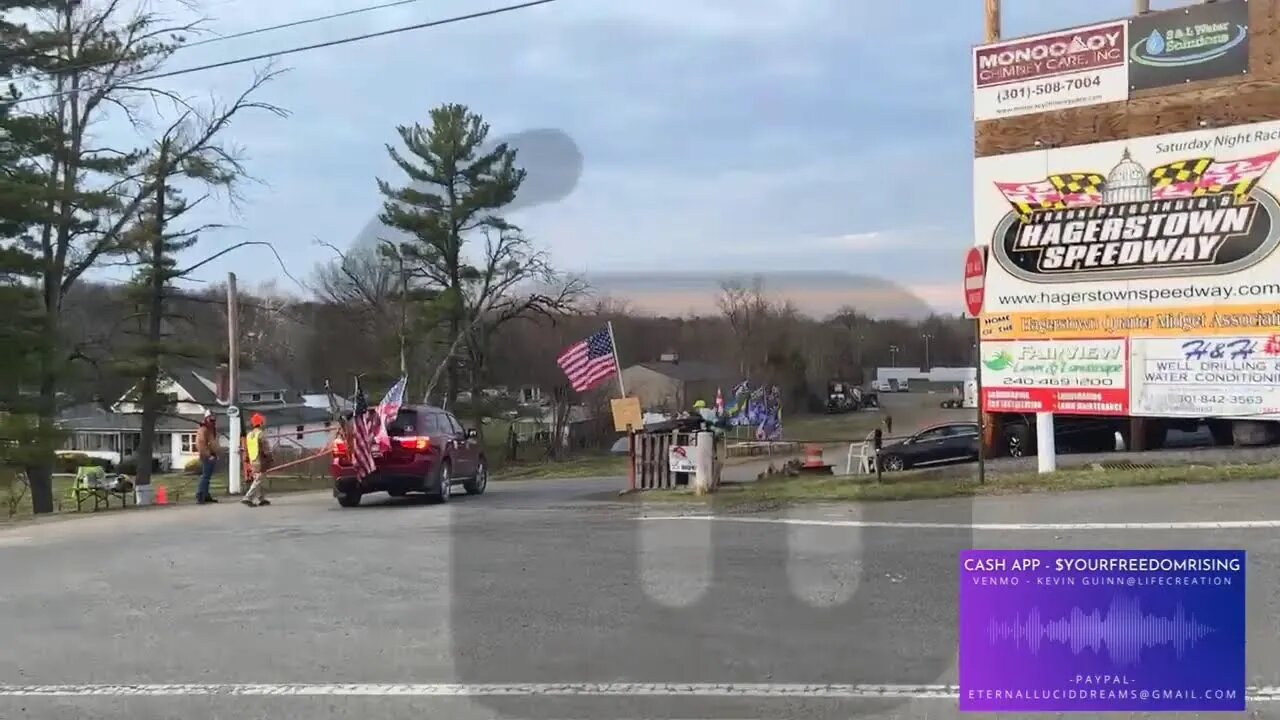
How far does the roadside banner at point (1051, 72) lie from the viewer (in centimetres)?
1683

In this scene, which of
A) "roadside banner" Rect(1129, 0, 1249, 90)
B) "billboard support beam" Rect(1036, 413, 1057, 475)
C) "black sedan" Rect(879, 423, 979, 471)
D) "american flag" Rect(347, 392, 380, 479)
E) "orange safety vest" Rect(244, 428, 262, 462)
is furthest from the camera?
"black sedan" Rect(879, 423, 979, 471)

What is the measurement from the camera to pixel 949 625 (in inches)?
298

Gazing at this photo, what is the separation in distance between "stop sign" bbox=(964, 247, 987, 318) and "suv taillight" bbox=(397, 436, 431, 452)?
8.89 meters

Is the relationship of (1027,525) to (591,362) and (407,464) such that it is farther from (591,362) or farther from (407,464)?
(591,362)

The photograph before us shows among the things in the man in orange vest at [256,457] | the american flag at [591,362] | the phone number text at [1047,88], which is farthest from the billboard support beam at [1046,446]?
the man in orange vest at [256,457]

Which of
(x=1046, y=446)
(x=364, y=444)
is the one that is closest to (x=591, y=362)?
(x=364, y=444)

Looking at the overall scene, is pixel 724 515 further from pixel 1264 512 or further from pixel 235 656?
pixel 235 656

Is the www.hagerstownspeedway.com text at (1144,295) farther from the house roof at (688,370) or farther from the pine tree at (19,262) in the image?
the pine tree at (19,262)

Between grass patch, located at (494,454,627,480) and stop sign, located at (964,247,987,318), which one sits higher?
stop sign, located at (964,247,987,318)

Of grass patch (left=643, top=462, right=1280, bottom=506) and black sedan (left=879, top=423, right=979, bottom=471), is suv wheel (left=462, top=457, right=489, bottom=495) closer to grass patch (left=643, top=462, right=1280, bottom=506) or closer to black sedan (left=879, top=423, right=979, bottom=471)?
grass patch (left=643, top=462, right=1280, bottom=506)

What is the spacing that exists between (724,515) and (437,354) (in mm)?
38144

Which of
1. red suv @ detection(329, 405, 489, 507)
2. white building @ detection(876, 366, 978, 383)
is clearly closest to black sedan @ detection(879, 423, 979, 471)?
white building @ detection(876, 366, 978, 383)

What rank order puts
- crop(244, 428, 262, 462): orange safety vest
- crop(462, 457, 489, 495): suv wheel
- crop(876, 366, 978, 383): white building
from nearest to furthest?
crop(244, 428, 262, 462): orange safety vest < crop(462, 457, 489, 495): suv wheel < crop(876, 366, 978, 383): white building

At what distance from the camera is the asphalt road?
20.7 ft
